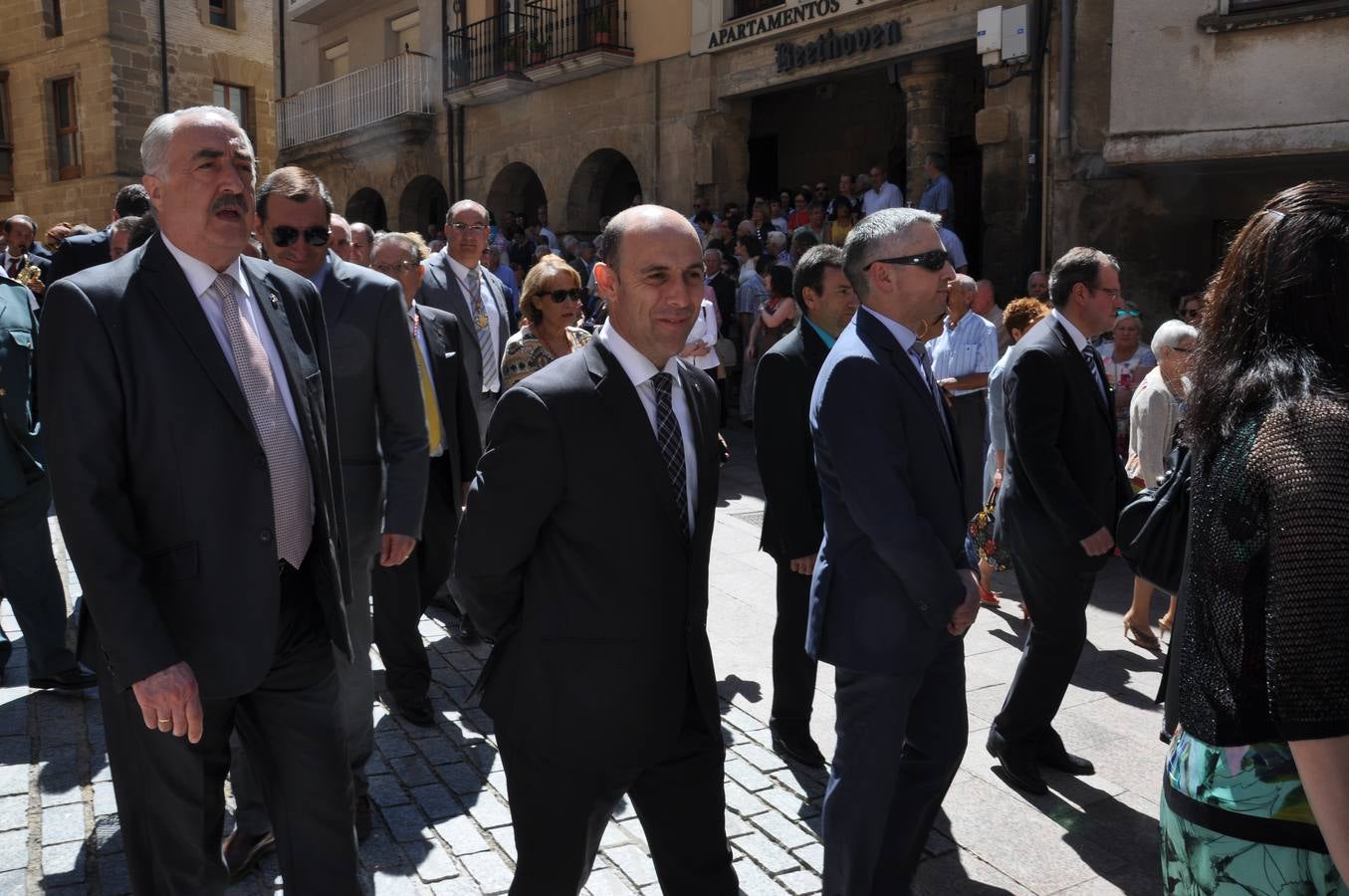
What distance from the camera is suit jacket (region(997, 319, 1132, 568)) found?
4.04 m

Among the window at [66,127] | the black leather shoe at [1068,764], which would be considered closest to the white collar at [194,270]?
the black leather shoe at [1068,764]

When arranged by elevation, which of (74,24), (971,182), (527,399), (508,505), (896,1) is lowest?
(508,505)

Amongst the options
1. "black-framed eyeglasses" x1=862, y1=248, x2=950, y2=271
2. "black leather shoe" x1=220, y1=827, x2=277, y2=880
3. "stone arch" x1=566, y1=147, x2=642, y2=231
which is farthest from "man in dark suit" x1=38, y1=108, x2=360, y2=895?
"stone arch" x1=566, y1=147, x2=642, y2=231

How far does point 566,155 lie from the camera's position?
19531mm

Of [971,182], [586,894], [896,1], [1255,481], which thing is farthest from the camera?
[971,182]

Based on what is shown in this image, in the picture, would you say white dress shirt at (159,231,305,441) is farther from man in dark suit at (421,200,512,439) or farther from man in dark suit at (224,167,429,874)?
man in dark suit at (421,200,512,439)

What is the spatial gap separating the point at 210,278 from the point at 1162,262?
11.2 meters

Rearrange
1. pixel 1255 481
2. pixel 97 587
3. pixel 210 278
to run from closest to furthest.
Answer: pixel 1255 481 < pixel 97 587 < pixel 210 278

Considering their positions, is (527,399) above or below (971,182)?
below

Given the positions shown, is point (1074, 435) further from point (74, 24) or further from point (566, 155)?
point (74, 24)

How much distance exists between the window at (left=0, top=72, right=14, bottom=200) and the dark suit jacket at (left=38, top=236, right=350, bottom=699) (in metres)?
32.8

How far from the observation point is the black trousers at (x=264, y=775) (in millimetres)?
2643

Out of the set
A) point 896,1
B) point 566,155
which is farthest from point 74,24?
point 896,1

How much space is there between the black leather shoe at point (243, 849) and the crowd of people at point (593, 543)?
0.06 ft
